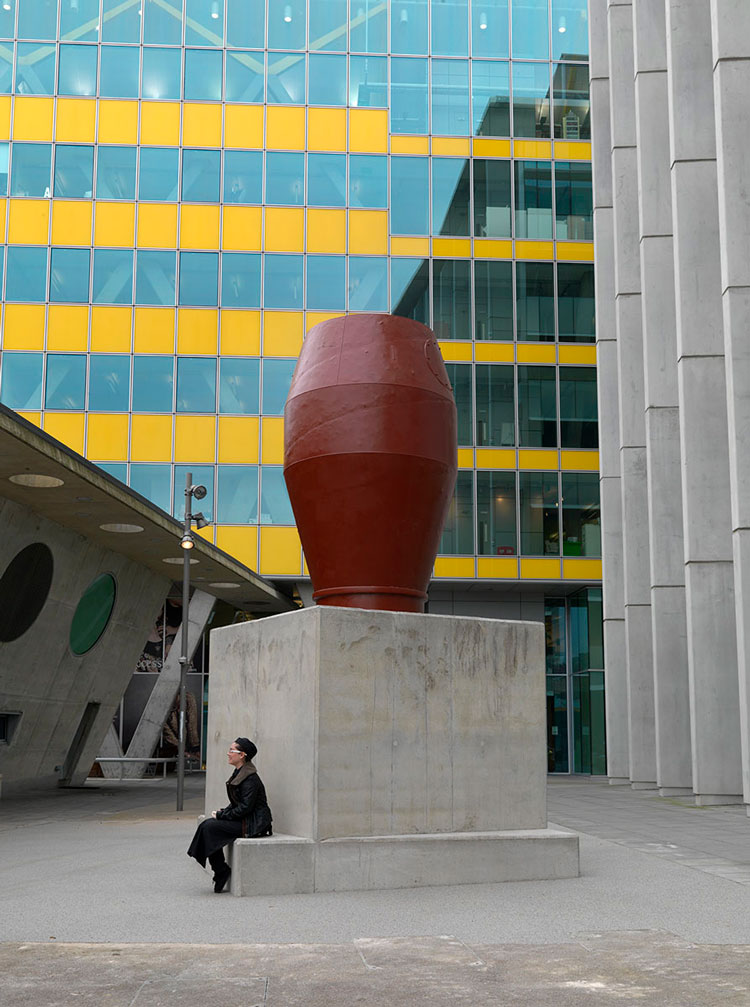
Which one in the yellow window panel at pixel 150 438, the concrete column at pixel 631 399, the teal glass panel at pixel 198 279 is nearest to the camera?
the concrete column at pixel 631 399

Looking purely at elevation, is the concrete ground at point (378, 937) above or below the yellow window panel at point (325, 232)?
below

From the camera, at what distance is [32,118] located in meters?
Result: 36.8

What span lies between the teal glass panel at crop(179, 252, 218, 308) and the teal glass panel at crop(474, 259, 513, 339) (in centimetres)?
829

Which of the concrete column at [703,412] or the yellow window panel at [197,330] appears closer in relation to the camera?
the concrete column at [703,412]

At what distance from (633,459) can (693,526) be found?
7.18 m

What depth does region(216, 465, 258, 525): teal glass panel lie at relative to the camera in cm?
3506

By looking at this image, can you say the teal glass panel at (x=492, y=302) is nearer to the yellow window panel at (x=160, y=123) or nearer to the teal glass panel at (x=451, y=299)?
the teal glass panel at (x=451, y=299)

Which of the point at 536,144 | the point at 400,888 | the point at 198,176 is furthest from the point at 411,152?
the point at 400,888

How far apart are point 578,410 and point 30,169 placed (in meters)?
18.8

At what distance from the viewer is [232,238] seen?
3703cm

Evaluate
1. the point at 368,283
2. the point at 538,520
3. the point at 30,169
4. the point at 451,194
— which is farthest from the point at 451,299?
the point at 30,169

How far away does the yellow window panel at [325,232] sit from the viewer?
37.1 metres

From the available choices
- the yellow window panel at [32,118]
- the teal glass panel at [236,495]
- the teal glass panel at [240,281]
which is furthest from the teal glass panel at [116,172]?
the teal glass panel at [236,495]

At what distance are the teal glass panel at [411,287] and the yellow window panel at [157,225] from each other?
7067 millimetres
